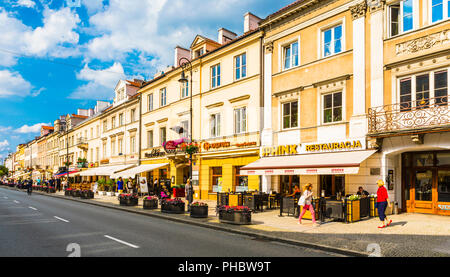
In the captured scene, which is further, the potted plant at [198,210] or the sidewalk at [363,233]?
the potted plant at [198,210]

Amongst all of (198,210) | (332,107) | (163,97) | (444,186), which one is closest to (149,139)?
(163,97)

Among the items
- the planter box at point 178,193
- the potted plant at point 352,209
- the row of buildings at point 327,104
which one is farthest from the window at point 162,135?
the potted plant at point 352,209

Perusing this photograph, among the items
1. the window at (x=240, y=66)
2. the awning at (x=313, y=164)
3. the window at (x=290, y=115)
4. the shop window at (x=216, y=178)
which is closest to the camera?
the awning at (x=313, y=164)

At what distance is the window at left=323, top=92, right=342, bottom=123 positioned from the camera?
16.7 meters

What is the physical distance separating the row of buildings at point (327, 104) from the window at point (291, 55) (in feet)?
0.22

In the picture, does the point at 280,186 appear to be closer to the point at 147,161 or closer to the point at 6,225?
the point at 6,225

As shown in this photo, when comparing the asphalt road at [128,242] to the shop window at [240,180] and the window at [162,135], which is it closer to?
the shop window at [240,180]

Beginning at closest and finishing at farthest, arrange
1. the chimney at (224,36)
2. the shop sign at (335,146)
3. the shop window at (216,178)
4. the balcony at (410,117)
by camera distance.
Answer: the balcony at (410,117) < the shop sign at (335,146) < the shop window at (216,178) < the chimney at (224,36)

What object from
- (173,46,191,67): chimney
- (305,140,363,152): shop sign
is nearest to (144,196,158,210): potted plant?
(305,140,363,152): shop sign

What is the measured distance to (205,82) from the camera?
2547cm

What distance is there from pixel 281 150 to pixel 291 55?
5756 mm

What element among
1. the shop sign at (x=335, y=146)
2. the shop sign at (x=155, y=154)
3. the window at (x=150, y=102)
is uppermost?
the window at (x=150, y=102)

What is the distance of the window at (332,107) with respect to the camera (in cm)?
1670

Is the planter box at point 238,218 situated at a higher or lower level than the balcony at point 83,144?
lower
